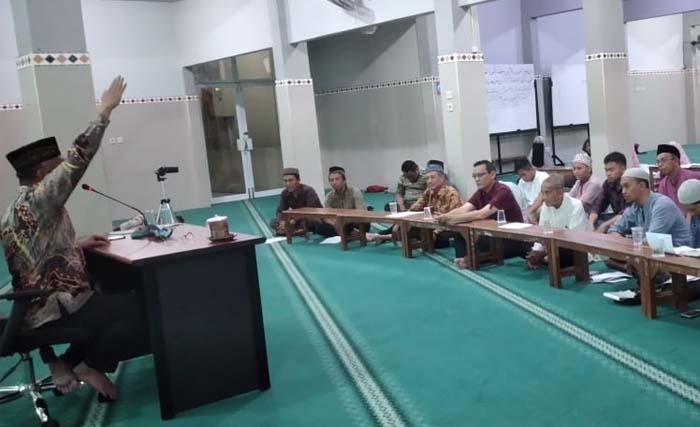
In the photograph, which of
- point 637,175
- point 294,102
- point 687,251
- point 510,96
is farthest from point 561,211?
point 510,96

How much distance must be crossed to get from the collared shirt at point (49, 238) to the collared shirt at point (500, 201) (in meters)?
3.63

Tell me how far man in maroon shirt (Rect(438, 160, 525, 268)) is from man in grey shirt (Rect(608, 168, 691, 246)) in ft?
3.88

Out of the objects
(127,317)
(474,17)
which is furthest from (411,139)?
(127,317)

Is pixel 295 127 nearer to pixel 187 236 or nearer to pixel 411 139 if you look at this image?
pixel 411 139

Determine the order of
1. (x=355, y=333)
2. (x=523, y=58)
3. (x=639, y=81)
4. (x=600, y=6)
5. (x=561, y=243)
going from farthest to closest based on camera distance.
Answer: (x=639, y=81), (x=523, y=58), (x=600, y=6), (x=561, y=243), (x=355, y=333)

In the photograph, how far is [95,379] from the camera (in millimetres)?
3393

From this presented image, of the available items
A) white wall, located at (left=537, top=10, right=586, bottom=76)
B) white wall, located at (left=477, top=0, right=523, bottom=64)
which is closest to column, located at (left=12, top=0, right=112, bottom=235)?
white wall, located at (left=477, top=0, right=523, bottom=64)

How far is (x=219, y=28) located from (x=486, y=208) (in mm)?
6597

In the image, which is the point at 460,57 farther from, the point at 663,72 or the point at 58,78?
the point at 663,72

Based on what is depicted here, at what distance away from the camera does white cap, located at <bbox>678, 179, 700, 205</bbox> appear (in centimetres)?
398

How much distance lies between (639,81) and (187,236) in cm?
1449

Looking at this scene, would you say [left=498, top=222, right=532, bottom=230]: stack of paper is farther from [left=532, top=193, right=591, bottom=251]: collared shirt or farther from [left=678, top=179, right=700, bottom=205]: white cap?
[left=678, top=179, right=700, bottom=205]: white cap

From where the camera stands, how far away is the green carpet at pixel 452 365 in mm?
3012

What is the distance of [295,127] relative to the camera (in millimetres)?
9523
